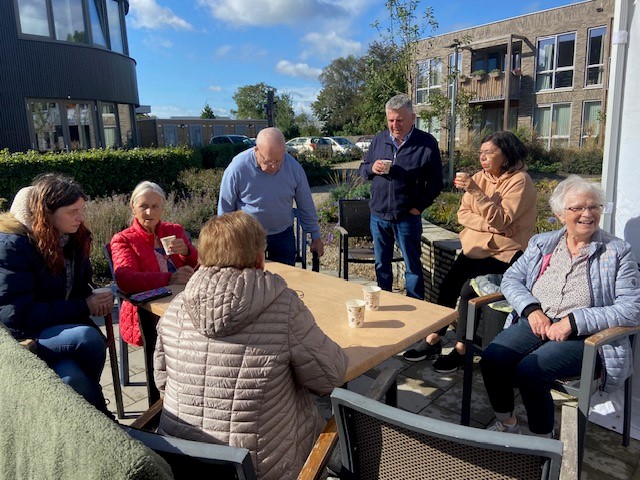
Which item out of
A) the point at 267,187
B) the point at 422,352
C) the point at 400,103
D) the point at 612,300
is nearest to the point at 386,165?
the point at 400,103

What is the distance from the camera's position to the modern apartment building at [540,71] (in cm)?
2016

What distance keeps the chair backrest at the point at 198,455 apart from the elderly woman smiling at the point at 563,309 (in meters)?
1.61

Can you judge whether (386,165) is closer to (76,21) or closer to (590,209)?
(590,209)

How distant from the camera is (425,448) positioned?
127cm

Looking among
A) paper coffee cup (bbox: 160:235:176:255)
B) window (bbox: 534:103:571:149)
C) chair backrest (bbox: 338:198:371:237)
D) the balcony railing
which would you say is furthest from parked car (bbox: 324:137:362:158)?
paper coffee cup (bbox: 160:235:176:255)

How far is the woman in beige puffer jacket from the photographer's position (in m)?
1.54

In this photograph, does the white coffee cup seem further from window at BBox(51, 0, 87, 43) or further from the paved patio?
window at BBox(51, 0, 87, 43)

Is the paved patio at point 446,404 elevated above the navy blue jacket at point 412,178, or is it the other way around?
the navy blue jacket at point 412,178

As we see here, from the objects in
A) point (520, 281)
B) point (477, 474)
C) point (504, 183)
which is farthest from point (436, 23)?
point (477, 474)

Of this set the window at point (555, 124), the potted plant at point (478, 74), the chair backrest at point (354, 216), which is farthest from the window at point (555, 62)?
the chair backrest at point (354, 216)

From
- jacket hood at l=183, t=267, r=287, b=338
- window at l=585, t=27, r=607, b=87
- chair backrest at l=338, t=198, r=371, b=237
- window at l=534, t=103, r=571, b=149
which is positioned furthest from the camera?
window at l=534, t=103, r=571, b=149

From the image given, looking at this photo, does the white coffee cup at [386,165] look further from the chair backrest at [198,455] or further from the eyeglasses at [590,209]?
the chair backrest at [198,455]

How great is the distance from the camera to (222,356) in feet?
5.11

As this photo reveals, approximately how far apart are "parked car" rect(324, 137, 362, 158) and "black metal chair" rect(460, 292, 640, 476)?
2086 cm
